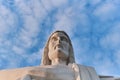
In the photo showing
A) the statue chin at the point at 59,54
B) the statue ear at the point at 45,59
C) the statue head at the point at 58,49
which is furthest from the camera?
the statue ear at the point at 45,59

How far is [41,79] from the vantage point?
1304 cm

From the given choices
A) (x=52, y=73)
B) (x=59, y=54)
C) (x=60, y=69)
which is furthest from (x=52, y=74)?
(x=59, y=54)

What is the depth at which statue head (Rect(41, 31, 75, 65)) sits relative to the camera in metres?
16.3

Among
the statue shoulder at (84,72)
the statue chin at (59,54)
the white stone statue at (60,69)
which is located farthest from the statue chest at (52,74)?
the statue chin at (59,54)

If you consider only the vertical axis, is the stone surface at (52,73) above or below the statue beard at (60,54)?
below

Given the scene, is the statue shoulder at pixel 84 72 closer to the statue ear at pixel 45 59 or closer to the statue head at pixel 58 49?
the statue head at pixel 58 49

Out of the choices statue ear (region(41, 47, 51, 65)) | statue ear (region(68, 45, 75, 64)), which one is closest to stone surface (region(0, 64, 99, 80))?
statue ear (region(68, 45, 75, 64))

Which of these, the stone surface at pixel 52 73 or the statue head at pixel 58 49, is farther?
the statue head at pixel 58 49

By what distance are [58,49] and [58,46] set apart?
24 cm

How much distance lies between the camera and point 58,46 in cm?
1647

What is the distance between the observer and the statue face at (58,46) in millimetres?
16281

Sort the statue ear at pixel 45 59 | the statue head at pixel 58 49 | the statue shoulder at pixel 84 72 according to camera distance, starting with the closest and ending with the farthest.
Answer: the statue shoulder at pixel 84 72 → the statue head at pixel 58 49 → the statue ear at pixel 45 59

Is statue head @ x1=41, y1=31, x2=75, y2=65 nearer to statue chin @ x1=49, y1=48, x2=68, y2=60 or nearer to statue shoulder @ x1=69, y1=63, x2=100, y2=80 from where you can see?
statue chin @ x1=49, y1=48, x2=68, y2=60

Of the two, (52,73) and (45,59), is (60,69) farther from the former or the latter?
(45,59)
